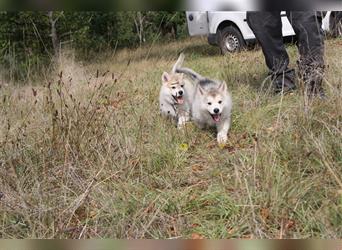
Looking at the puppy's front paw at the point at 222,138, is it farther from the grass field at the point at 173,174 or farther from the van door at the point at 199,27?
the van door at the point at 199,27

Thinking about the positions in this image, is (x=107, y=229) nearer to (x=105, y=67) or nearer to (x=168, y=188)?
(x=168, y=188)

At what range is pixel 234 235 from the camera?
166cm

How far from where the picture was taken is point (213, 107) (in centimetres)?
318

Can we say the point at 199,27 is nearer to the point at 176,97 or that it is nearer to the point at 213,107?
the point at 176,97

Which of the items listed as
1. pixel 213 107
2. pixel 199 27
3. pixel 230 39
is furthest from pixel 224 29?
pixel 213 107

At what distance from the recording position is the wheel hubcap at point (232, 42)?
851 cm

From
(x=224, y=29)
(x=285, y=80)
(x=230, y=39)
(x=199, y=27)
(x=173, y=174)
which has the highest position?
(x=199, y=27)

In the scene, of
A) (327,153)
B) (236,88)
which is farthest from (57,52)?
(327,153)

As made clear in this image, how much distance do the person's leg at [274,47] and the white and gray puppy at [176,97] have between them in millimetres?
825

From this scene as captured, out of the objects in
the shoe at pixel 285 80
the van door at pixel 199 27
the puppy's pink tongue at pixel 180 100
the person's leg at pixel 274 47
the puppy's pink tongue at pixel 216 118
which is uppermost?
the van door at pixel 199 27

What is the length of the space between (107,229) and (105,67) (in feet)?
8.82

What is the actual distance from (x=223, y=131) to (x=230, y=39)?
20.0ft

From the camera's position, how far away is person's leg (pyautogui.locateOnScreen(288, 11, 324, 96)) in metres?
2.90

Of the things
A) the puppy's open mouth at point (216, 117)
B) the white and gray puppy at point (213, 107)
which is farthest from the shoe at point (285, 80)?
the puppy's open mouth at point (216, 117)
